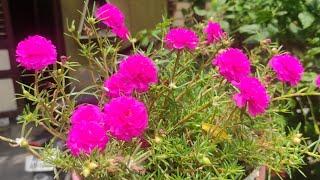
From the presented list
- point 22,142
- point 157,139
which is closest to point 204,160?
point 157,139

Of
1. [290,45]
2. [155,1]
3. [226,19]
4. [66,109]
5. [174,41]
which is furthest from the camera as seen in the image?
[155,1]

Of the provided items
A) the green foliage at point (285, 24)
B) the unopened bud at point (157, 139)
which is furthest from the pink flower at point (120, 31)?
the green foliage at point (285, 24)

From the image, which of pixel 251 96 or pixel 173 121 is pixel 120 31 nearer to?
pixel 173 121

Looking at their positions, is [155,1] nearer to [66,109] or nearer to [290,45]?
[290,45]

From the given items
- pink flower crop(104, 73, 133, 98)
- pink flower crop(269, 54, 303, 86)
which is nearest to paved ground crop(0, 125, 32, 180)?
pink flower crop(104, 73, 133, 98)

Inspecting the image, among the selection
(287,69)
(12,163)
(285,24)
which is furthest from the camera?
(12,163)

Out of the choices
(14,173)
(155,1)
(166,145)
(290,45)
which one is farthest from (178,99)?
(155,1)

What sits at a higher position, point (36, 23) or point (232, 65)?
point (232, 65)

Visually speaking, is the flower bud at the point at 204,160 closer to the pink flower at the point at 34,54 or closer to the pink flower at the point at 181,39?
the pink flower at the point at 181,39
